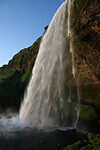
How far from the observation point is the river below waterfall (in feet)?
48.6

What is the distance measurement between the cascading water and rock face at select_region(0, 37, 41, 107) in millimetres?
9298

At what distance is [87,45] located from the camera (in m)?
21.2

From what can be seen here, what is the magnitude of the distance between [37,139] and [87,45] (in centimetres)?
1210

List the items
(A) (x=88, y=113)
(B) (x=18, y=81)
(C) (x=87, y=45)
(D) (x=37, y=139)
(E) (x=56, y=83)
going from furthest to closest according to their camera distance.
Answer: (B) (x=18, y=81), (E) (x=56, y=83), (A) (x=88, y=113), (C) (x=87, y=45), (D) (x=37, y=139)

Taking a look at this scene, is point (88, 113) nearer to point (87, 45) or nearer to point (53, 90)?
point (53, 90)

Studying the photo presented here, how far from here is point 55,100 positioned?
25.2 meters

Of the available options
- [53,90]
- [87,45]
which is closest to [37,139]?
[53,90]

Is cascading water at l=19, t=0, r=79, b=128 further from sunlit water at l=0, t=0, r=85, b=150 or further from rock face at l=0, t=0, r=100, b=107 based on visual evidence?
rock face at l=0, t=0, r=100, b=107

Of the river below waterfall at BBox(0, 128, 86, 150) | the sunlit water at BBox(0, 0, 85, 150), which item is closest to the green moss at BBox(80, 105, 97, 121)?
the sunlit water at BBox(0, 0, 85, 150)

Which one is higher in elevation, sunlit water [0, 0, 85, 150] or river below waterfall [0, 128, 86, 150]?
sunlit water [0, 0, 85, 150]

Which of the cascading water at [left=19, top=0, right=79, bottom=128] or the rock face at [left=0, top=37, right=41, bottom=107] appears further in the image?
the rock face at [left=0, top=37, right=41, bottom=107]

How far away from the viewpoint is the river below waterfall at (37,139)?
14812mm

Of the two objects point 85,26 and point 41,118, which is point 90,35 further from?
point 41,118

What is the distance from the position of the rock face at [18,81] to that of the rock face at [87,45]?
1472 cm
